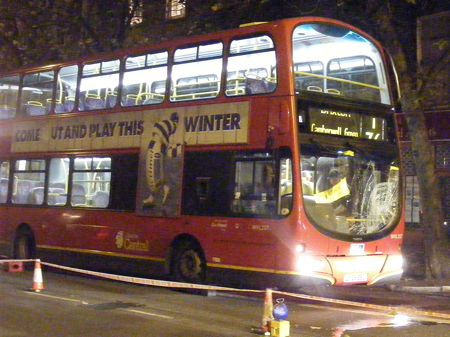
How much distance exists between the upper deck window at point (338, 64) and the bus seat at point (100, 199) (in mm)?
5221

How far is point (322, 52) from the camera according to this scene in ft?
38.2

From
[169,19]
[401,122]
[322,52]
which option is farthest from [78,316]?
[169,19]

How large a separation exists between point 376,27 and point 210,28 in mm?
4718

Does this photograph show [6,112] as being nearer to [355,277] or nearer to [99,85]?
[99,85]

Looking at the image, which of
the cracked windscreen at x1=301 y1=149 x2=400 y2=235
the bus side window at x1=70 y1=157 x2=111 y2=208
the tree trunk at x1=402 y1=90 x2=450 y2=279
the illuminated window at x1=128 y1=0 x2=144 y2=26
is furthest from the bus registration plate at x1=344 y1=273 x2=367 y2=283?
the illuminated window at x1=128 y1=0 x2=144 y2=26

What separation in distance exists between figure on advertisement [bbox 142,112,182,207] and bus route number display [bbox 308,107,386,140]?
294 centimetres

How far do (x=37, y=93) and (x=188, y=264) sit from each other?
6546mm

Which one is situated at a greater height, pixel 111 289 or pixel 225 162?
pixel 225 162

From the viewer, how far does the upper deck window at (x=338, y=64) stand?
11.3 meters

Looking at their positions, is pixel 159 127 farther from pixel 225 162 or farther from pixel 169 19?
pixel 169 19

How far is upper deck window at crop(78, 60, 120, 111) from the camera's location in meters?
14.2

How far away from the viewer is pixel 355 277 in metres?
11.1

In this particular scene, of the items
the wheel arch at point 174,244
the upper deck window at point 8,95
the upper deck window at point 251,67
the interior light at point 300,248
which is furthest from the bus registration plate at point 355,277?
the upper deck window at point 8,95

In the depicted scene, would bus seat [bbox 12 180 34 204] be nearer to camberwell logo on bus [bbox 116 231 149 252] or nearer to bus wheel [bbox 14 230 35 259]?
bus wheel [bbox 14 230 35 259]
